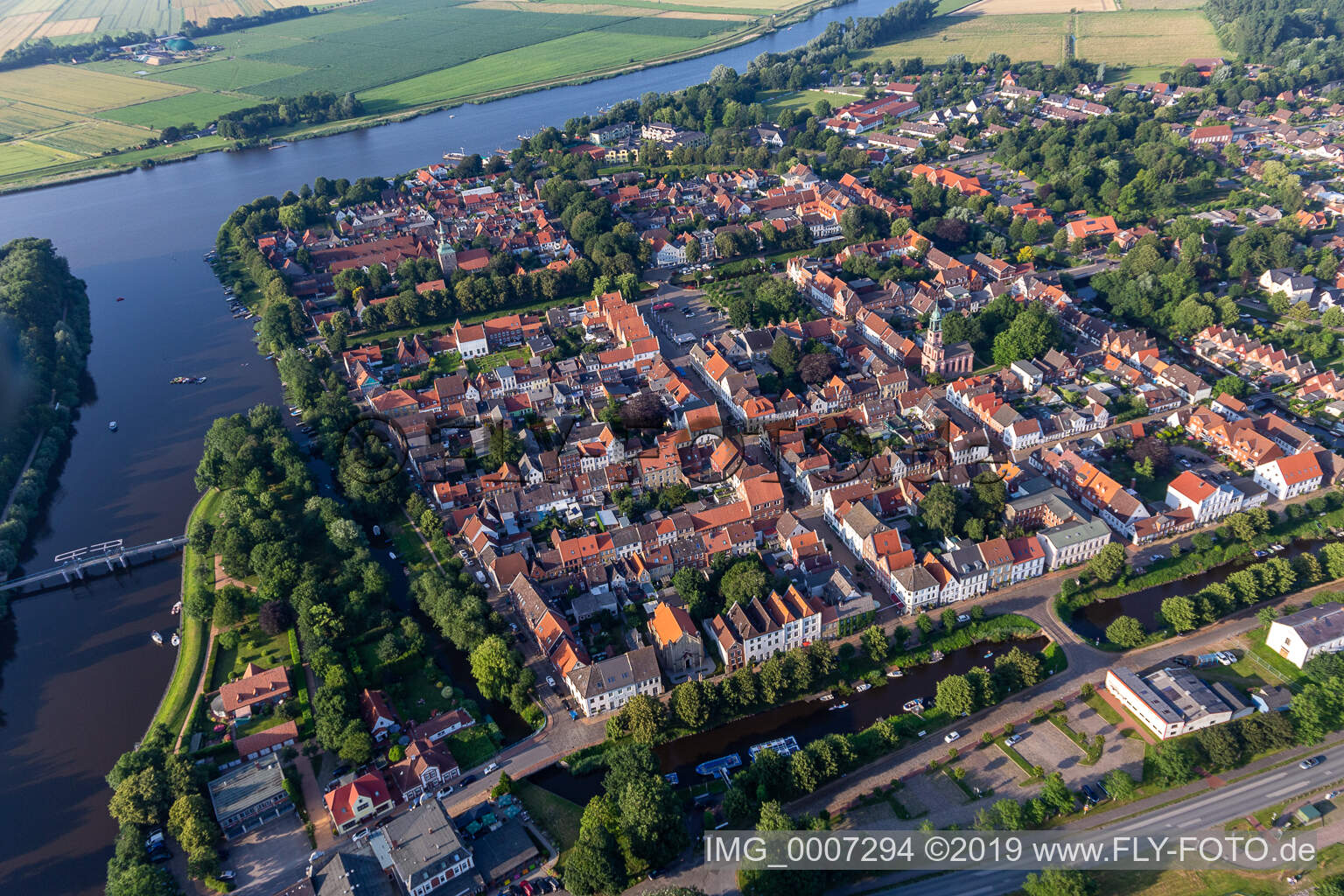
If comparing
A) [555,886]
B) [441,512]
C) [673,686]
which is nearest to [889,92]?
[441,512]

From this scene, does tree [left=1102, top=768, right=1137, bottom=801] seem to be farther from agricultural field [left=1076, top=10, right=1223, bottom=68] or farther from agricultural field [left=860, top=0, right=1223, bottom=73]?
agricultural field [left=1076, top=10, right=1223, bottom=68]

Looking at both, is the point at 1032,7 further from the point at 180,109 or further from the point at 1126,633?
the point at 1126,633

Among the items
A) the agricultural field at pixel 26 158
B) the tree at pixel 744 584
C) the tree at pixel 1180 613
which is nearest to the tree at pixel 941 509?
the tree at pixel 744 584

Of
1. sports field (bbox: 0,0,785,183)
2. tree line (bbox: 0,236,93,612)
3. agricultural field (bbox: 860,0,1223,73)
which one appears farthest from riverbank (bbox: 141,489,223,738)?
agricultural field (bbox: 860,0,1223,73)

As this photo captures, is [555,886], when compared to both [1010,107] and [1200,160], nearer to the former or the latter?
[1200,160]

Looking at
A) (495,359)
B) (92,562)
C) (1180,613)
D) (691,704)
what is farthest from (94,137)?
(1180,613)

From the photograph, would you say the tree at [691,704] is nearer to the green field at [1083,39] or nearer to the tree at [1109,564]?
the tree at [1109,564]
